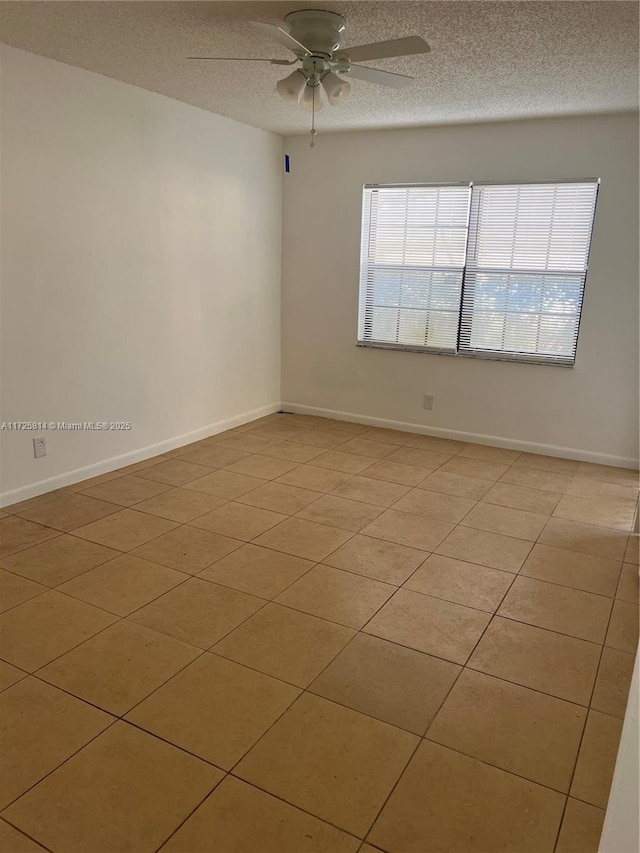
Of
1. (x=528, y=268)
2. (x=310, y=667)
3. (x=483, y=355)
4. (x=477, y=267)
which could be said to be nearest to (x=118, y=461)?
(x=310, y=667)

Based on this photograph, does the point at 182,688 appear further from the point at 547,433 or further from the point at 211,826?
the point at 547,433

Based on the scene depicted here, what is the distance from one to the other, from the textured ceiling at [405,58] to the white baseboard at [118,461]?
2.27 metres

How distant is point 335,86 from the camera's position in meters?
2.71

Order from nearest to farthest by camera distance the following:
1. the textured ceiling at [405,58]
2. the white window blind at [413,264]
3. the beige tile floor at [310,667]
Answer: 1. the beige tile floor at [310,667]
2. the textured ceiling at [405,58]
3. the white window blind at [413,264]

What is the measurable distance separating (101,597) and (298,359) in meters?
3.38

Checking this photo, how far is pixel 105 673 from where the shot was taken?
2080 mm

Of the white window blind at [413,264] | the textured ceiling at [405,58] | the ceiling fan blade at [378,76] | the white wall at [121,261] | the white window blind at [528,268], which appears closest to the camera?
the textured ceiling at [405,58]

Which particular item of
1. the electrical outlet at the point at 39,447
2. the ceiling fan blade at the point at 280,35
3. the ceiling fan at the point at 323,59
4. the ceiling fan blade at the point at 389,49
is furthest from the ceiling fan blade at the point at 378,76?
the electrical outlet at the point at 39,447

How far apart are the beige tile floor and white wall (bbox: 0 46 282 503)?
617 mm

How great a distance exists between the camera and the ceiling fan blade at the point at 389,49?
2330mm

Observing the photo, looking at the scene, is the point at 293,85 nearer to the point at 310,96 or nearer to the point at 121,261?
the point at 310,96

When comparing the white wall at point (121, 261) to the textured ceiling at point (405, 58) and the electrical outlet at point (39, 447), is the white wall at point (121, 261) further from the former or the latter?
the textured ceiling at point (405, 58)

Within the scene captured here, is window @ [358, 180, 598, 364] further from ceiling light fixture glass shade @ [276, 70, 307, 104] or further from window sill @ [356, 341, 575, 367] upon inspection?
ceiling light fixture glass shade @ [276, 70, 307, 104]

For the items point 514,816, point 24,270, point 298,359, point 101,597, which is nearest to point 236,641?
point 101,597
